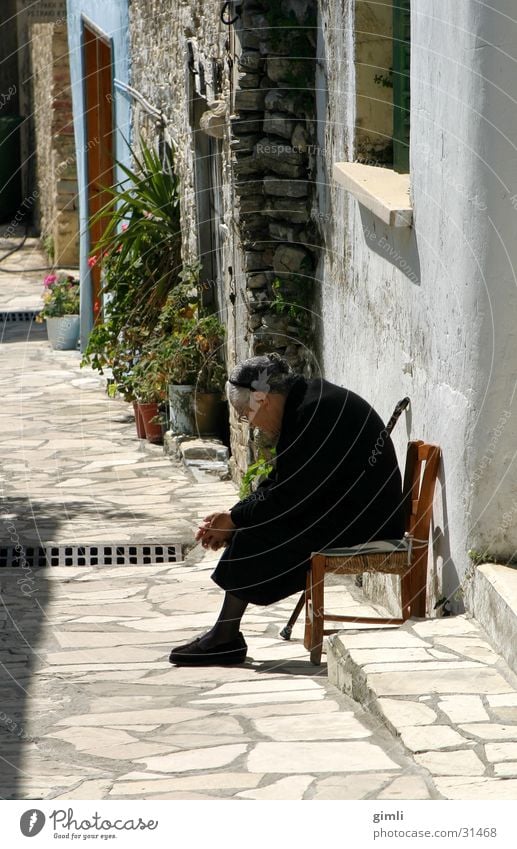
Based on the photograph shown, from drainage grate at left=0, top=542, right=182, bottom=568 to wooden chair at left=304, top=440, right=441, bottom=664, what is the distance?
6.23ft

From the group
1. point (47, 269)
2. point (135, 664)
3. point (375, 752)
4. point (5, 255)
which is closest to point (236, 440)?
point (135, 664)

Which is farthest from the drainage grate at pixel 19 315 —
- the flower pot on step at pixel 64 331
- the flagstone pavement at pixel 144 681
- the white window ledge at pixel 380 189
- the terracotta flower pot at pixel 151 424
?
the white window ledge at pixel 380 189

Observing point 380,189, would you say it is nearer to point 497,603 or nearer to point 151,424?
point 497,603

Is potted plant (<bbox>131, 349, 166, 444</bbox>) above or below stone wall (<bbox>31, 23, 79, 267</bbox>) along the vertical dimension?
below

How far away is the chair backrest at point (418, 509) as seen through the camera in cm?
502

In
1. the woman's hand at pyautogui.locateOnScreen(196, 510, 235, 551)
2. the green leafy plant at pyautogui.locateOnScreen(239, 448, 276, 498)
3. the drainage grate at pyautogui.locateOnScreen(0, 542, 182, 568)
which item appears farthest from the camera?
the green leafy plant at pyautogui.locateOnScreen(239, 448, 276, 498)

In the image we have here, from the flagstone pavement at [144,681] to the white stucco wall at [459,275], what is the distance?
0.81 metres

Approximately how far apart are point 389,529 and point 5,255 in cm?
1500

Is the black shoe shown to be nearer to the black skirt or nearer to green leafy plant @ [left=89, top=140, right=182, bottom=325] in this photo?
the black skirt

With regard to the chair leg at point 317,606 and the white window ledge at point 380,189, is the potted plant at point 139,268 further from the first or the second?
Result: the chair leg at point 317,606

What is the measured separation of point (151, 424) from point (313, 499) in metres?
4.62

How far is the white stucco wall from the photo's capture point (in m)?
4.44

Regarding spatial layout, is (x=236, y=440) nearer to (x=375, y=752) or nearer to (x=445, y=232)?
(x=445, y=232)

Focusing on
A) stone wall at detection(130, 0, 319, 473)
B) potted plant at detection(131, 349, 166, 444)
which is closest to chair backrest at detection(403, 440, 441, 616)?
stone wall at detection(130, 0, 319, 473)
